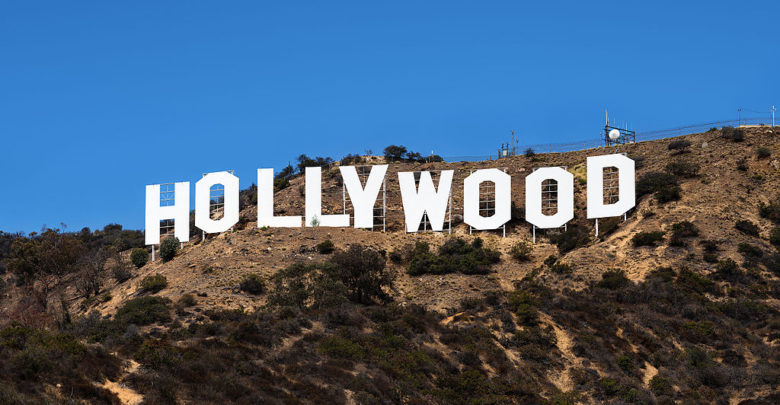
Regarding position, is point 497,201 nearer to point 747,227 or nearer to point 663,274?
point 663,274

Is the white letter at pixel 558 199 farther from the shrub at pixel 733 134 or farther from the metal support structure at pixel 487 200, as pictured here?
the shrub at pixel 733 134

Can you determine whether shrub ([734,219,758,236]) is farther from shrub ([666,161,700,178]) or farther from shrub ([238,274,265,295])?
shrub ([238,274,265,295])

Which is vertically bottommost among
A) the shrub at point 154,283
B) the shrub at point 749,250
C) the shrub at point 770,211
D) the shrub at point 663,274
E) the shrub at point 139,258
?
the shrub at point 154,283

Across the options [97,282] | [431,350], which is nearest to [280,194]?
[97,282]

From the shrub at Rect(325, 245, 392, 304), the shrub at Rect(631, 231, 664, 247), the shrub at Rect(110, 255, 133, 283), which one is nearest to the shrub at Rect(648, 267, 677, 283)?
the shrub at Rect(631, 231, 664, 247)

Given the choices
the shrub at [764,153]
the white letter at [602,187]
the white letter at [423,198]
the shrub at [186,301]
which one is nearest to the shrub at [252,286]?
the shrub at [186,301]

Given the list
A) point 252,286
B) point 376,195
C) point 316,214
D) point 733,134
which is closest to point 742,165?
point 733,134
